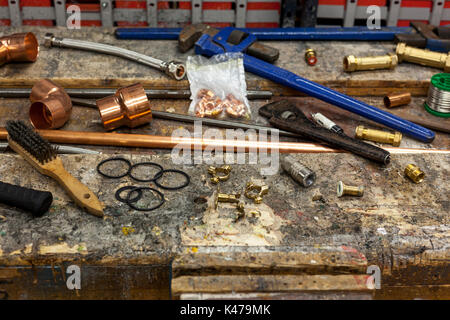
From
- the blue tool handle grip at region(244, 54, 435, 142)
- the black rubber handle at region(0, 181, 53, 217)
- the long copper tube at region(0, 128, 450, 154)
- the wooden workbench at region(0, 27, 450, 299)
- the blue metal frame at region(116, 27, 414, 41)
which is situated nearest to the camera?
the wooden workbench at region(0, 27, 450, 299)

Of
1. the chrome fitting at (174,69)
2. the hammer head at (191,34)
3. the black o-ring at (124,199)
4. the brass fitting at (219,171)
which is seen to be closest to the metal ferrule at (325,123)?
the brass fitting at (219,171)

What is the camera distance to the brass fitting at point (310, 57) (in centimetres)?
371

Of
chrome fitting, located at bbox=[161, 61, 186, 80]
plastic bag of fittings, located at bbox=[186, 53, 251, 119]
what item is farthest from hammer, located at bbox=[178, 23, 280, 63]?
chrome fitting, located at bbox=[161, 61, 186, 80]

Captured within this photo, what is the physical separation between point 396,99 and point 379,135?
1.61 ft

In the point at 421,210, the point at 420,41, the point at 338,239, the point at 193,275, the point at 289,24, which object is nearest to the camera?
the point at 193,275

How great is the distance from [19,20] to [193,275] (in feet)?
10.4

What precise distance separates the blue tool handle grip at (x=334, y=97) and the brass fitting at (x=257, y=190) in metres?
0.96

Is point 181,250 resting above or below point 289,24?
below

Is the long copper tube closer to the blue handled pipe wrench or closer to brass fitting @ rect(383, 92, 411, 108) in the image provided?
the blue handled pipe wrench

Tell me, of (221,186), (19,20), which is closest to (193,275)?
(221,186)

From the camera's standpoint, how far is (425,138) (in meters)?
3.16

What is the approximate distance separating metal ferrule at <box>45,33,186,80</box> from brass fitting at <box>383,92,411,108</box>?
1.32 metres

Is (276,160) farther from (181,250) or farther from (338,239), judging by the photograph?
(181,250)

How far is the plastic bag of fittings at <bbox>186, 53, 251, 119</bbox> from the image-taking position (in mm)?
3355
